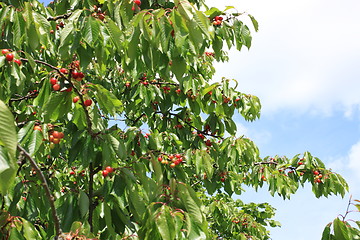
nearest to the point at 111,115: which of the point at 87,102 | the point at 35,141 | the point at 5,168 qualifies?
the point at 87,102

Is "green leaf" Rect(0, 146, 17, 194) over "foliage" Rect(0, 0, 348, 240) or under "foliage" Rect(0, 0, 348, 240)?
under

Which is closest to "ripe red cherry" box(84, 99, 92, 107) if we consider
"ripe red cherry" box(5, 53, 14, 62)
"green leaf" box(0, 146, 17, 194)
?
"ripe red cherry" box(5, 53, 14, 62)

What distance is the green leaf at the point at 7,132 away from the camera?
770mm

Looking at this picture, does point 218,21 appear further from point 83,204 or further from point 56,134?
point 83,204

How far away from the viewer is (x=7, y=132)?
0.77 m

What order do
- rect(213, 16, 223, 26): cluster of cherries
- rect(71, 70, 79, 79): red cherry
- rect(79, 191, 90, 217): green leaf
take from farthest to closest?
rect(213, 16, 223, 26): cluster of cherries < rect(71, 70, 79, 79): red cherry < rect(79, 191, 90, 217): green leaf

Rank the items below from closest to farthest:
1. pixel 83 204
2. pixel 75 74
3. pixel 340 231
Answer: pixel 340 231
pixel 83 204
pixel 75 74

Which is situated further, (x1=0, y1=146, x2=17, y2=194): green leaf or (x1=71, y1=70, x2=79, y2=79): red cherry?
(x1=71, y1=70, x2=79, y2=79): red cherry

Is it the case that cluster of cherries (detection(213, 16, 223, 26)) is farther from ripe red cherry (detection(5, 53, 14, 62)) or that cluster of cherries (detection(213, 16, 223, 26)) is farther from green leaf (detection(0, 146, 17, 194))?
green leaf (detection(0, 146, 17, 194))

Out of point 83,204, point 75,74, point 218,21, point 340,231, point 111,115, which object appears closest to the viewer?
point 340,231

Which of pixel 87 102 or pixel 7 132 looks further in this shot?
pixel 87 102

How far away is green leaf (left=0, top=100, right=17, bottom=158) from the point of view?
770 millimetres

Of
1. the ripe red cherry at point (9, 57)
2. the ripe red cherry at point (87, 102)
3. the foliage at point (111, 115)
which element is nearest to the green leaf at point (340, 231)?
the foliage at point (111, 115)

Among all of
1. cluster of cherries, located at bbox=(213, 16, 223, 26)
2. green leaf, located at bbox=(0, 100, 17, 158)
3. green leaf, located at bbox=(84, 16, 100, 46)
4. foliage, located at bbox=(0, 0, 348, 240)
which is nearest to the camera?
green leaf, located at bbox=(0, 100, 17, 158)
